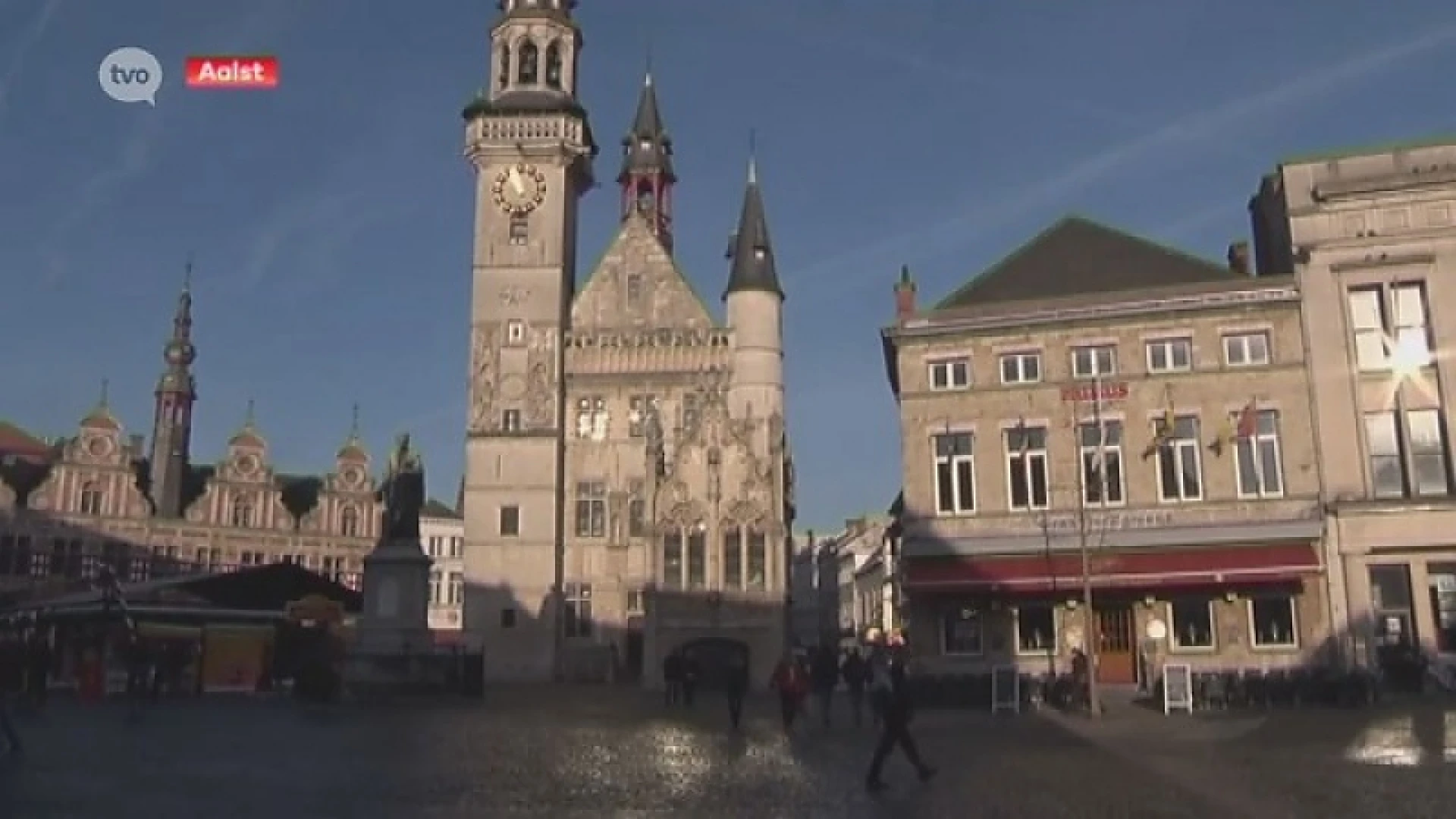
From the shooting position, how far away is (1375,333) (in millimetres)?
31234

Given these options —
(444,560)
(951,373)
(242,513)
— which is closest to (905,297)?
(951,373)

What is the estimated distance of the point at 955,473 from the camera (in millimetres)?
33375

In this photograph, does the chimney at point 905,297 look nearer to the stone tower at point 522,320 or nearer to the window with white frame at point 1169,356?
the window with white frame at point 1169,356

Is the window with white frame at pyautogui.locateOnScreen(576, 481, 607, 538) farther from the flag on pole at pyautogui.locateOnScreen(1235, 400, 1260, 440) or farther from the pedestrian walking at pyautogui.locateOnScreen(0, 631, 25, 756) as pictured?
the flag on pole at pyautogui.locateOnScreen(1235, 400, 1260, 440)

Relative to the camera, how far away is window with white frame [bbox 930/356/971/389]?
3384cm

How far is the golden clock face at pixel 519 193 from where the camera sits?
184ft

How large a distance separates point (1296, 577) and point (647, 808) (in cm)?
2326

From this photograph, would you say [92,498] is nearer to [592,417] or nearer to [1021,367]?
[592,417]

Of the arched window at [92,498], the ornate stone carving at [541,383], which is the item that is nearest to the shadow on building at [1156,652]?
the ornate stone carving at [541,383]

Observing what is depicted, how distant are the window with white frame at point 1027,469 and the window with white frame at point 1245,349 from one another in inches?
206

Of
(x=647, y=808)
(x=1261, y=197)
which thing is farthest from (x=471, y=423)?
(x=647, y=808)

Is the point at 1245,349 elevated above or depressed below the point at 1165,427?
above

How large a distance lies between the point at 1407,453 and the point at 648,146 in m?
44.8

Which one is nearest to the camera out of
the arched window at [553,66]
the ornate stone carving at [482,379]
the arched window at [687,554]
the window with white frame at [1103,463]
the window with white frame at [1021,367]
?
the window with white frame at [1103,463]
